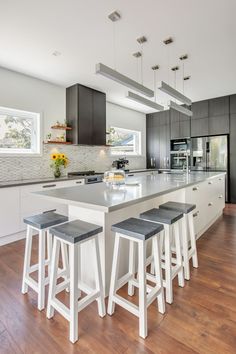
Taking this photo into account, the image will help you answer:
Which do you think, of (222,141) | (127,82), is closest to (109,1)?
(127,82)

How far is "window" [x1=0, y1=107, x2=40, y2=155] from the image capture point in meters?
3.65

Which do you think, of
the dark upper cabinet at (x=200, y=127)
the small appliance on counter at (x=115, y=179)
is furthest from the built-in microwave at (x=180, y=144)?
the small appliance on counter at (x=115, y=179)

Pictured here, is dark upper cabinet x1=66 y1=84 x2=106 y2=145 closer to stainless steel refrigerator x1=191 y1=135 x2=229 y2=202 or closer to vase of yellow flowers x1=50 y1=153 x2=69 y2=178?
vase of yellow flowers x1=50 y1=153 x2=69 y2=178

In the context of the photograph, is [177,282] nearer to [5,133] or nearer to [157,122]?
[5,133]

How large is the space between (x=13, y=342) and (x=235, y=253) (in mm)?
2538

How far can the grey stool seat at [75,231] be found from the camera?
1.44 metres

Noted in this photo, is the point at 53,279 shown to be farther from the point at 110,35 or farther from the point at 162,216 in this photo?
the point at 110,35

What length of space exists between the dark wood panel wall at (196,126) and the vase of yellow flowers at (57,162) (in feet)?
11.6

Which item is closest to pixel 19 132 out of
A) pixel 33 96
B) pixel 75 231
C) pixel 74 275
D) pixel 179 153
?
pixel 33 96

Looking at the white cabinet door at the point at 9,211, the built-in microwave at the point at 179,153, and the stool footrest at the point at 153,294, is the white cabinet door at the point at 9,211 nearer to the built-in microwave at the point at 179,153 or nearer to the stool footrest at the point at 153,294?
the stool footrest at the point at 153,294

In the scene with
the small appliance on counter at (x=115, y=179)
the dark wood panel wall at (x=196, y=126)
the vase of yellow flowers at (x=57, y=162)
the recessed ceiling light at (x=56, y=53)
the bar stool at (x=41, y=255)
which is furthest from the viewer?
the dark wood panel wall at (x=196, y=126)

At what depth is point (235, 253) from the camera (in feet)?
8.72

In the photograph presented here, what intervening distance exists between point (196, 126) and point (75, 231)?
531 cm

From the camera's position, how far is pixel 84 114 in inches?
175
